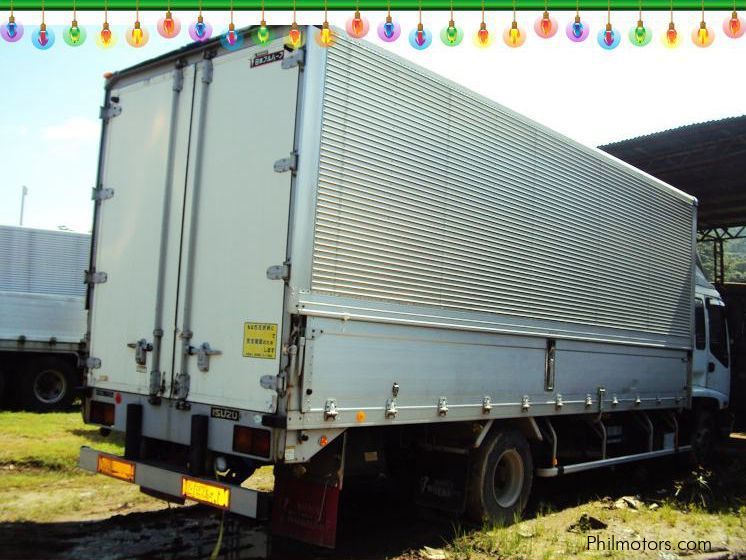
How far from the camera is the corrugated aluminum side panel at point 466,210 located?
16.3ft

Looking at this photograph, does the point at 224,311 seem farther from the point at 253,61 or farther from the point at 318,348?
the point at 253,61

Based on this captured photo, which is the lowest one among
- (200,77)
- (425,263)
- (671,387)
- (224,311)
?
(671,387)

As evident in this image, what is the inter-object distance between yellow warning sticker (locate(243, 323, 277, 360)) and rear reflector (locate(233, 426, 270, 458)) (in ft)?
1.67

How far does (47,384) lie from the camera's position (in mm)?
13570

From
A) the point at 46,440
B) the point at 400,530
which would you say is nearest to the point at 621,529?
the point at 400,530

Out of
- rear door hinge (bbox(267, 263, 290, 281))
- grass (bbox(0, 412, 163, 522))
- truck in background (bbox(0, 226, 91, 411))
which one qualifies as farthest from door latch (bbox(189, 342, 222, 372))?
truck in background (bbox(0, 226, 91, 411))

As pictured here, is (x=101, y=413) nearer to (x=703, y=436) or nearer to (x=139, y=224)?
(x=139, y=224)

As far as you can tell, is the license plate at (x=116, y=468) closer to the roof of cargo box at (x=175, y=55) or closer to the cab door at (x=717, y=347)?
the roof of cargo box at (x=175, y=55)

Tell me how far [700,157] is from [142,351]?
45.4 ft

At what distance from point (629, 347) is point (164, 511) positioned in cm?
581

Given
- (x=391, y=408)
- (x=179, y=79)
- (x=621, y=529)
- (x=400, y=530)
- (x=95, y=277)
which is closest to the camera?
(x=391, y=408)

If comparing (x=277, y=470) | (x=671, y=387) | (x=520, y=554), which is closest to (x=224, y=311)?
(x=277, y=470)

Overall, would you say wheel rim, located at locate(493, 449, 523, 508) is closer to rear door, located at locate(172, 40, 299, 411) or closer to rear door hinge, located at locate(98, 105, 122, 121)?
rear door, located at locate(172, 40, 299, 411)

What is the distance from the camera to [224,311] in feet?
16.4
